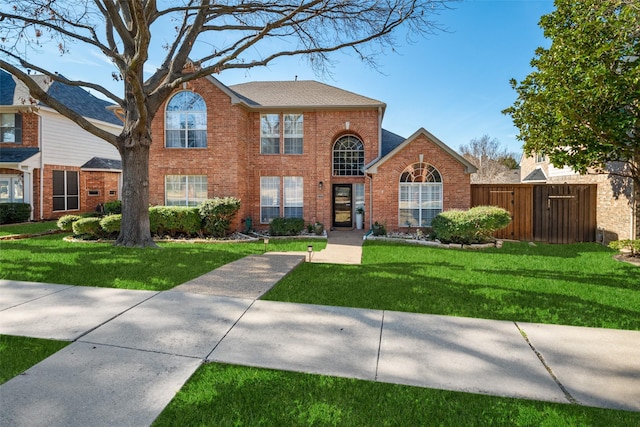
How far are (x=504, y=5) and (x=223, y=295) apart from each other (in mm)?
11178

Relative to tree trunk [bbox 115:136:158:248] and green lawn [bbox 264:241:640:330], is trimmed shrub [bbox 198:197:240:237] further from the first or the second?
green lawn [bbox 264:241:640:330]

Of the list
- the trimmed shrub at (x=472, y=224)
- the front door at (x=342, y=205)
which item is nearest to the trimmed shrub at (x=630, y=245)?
the trimmed shrub at (x=472, y=224)

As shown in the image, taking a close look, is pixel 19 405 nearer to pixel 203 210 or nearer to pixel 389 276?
pixel 389 276

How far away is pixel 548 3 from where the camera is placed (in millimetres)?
10320

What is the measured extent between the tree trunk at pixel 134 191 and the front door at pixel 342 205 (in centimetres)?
858

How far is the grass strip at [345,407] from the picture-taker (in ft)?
8.73

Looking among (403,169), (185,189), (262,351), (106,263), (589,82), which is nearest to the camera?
(262,351)

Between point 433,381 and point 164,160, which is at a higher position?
point 164,160

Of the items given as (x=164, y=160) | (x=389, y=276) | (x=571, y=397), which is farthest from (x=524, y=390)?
(x=164, y=160)

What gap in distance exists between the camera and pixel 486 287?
6.55 m

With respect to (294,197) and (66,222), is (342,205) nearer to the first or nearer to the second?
(294,197)

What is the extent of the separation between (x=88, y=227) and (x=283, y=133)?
8690 millimetres

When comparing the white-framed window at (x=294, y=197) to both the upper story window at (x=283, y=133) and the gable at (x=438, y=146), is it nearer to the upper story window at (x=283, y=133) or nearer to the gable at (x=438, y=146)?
the upper story window at (x=283, y=133)

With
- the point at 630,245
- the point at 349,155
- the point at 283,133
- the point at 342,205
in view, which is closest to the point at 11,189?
the point at 283,133
